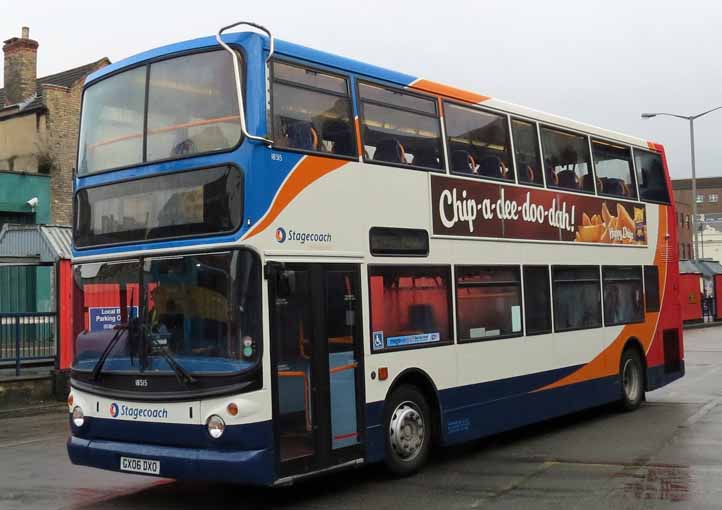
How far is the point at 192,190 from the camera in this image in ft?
25.7

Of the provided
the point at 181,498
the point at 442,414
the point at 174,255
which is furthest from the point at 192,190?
the point at 442,414

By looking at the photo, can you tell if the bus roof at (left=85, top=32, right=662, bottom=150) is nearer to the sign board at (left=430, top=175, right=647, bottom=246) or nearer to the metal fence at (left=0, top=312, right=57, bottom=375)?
the sign board at (left=430, top=175, right=647, bottom=246)

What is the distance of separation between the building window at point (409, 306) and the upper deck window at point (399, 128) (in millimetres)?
1191

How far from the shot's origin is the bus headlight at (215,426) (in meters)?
7.35

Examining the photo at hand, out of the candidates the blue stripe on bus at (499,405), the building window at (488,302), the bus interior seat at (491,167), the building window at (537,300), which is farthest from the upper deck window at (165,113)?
the building window at (537,300)

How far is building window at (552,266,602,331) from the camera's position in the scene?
1212cm

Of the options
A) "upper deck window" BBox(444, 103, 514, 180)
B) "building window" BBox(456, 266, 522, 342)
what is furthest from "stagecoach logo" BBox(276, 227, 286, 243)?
"upper deck window" BBox(444, 103, 514, 180)

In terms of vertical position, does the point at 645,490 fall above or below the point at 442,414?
below

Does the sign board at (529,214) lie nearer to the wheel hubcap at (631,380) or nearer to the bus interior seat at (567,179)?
the bus interior seat at (567,179)

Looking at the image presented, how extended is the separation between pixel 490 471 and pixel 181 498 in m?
3.27

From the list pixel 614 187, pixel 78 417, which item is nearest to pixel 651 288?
pixel 614 187

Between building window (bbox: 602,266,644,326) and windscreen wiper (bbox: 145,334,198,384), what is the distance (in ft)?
25.3

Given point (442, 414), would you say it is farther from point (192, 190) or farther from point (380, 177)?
point (192, 190)

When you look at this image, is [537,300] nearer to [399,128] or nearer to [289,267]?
[399,128]
